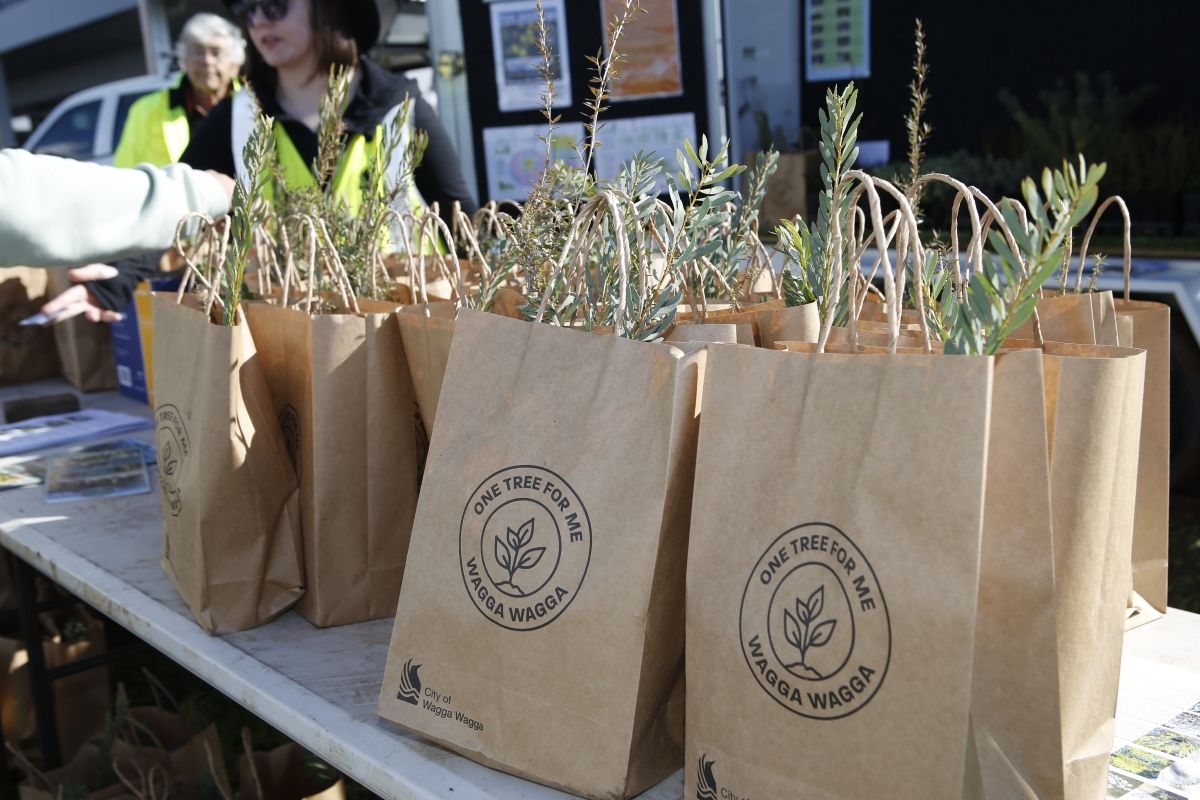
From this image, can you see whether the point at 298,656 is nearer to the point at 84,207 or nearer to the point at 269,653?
the point at 269,653

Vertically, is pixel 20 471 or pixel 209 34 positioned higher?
pixel 209 34

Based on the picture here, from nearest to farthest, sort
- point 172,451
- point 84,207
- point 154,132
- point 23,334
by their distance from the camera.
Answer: point 172,451 < point 84,207 < point 23,334 < point 154,132

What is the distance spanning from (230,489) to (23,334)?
5.88 feet

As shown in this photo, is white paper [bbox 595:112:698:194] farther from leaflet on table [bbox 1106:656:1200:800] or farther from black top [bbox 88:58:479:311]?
leaflet on table [bbox 1106:656:1200:800]

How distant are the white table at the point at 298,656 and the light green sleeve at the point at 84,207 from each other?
43 centimetres

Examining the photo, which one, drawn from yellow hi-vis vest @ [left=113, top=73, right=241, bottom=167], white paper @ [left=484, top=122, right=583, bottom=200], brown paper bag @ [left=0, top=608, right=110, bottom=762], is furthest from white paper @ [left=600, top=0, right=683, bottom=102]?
brown paper bag @ [left=0, top=608, right=110, bottom=762]

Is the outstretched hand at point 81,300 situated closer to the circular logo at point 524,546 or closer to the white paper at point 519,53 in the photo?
the circular logo at point 524,546

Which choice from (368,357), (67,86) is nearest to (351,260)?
(368,357)

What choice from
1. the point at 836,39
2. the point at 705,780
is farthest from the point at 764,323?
the point at 836,39

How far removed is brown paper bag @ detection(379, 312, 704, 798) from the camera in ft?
2.99

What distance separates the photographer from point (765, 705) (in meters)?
0.85

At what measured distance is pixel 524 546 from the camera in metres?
0.97

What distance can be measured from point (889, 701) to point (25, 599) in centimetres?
164

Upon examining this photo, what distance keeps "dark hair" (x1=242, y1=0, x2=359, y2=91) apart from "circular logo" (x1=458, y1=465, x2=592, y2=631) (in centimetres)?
181
